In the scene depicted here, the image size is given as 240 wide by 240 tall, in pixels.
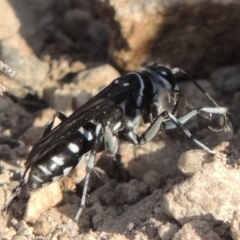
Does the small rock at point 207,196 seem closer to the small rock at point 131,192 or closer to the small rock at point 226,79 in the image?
the small rock at point 131,192

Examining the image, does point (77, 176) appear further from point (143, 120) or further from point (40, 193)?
point (143, 120)

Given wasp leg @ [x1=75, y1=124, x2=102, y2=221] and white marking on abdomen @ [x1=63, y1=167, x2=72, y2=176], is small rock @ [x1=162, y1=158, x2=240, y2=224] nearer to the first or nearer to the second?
wasp leg @ [x1=75, y1=124, x2=102, y2=221]

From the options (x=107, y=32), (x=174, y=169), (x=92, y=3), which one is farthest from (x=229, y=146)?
(x=92, y=3)

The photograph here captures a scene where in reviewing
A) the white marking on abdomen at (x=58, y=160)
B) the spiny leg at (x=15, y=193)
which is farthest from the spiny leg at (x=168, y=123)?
the spiny leg at (x=15, y=193)

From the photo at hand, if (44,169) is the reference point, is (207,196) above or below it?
below

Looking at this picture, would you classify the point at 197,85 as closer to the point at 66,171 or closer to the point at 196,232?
the point at 66,171

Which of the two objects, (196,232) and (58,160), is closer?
(196,232)

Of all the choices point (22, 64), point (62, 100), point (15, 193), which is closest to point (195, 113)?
point (62, 100)

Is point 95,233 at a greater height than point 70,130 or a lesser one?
lesser
